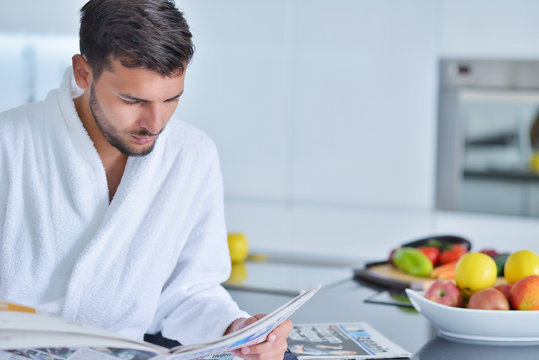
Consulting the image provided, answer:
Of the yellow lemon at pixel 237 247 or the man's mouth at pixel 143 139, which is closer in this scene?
the man's mouth at pixel 143 139

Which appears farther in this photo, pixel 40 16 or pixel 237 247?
pixel 40 16

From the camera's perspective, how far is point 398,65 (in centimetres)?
359

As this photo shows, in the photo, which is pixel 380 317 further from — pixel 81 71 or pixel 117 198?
pixel 81 71

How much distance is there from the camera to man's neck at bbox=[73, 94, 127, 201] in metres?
1.54

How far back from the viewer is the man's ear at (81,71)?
55.6 inches

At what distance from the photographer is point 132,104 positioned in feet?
4.46

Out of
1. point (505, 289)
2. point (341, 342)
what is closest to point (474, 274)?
point (505, 289)

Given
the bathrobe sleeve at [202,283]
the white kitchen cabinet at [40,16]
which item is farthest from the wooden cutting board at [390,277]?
the white kitchen cabinet at [40,16]

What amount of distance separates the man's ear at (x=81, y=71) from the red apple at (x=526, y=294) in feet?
3.19

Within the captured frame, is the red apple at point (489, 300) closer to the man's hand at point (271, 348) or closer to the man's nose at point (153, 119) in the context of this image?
the man's hand at point (271, 348)

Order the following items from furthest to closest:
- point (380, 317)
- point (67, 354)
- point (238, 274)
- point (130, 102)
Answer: point (238, 274) < point (380, 317) < point (130, 102) < point (67, 354)

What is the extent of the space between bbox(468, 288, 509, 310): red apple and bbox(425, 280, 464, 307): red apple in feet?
0.11

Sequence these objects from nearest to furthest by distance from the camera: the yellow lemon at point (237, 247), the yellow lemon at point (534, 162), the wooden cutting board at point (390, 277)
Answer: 1. the wooden cutting board at point (390, 277)
2. the yellow lemon at point (237, 247)
3. the yellow lemon at point (534, 162)

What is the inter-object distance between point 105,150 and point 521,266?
974 mm
